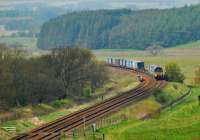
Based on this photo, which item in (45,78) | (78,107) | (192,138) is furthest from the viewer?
(45,78)

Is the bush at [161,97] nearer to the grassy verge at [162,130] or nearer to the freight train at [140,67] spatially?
the freight train at [140,67]

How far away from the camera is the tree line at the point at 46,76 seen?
8112cm

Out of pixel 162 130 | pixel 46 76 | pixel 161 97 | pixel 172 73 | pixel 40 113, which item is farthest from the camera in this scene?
pixel 172 73

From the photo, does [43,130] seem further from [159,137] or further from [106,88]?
[106,88]

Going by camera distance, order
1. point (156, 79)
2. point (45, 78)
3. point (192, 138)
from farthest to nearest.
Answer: point (156, 79) < point (45, 78) < point (192, 138)

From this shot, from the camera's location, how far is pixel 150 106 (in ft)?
273

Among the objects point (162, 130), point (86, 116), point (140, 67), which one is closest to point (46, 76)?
point (86, 116)

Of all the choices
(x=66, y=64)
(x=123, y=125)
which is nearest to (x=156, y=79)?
(x=66, y=64)

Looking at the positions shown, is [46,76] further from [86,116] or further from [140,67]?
[140,67]

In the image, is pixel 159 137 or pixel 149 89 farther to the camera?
pixel 149 89

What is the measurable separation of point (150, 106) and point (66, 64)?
22339 mm

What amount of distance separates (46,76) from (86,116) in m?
22.8

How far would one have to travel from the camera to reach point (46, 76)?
9038cm

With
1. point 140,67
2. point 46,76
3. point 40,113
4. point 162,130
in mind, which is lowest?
point 140,67
